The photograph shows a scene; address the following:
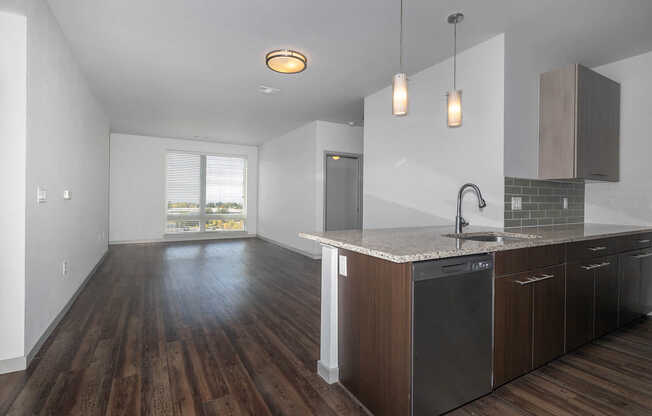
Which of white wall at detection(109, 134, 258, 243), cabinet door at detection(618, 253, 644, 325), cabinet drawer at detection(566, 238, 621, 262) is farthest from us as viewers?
white wall at detection(109, 134, 258, 243)

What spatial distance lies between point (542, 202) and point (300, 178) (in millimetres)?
4392

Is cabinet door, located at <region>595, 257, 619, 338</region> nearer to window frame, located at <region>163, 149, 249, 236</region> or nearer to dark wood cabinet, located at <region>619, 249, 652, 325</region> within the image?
dark wood cabinet, located at <region>619, 249, 652, 325</region>

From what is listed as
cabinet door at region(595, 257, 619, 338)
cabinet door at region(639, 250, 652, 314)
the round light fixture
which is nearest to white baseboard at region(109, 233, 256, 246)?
the round light fixture

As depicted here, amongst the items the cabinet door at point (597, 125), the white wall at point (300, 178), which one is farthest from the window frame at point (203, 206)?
the cabinet door at point (597, 125)

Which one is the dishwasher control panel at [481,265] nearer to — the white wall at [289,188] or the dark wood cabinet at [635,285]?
the dark wood cabinet at [635,285]

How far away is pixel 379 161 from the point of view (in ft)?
13.9

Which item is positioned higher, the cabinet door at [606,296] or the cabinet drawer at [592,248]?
the cabinet drawer at [592,248]

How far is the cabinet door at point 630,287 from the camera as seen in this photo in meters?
2.56

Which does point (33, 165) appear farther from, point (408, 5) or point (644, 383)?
point (644, 383)

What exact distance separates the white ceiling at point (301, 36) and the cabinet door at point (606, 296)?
1983 mm

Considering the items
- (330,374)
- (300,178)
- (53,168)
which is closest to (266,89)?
(300,178)

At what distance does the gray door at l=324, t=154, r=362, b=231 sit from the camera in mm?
6102

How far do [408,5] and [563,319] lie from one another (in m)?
2.54

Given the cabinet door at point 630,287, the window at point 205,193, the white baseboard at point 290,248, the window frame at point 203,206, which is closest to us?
the cabinet door at point 630,287
